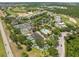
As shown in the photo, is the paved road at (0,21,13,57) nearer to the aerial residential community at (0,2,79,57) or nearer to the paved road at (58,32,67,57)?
the aerial residential community at (0,2,79,57)

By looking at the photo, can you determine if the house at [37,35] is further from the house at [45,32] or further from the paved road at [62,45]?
the paved road at [62,45]

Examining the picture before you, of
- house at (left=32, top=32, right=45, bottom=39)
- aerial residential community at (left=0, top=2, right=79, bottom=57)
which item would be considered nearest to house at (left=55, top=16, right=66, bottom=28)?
aerial residential community at (left=0, top=2, right=79, bottom=57)

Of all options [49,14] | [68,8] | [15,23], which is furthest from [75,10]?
[15,23]

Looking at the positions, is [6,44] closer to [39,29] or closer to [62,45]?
[39,29]

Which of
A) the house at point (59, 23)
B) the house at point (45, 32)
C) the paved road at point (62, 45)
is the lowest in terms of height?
the paved road at point (62, 45)

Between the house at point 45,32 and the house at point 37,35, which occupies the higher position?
the house at point 45,32

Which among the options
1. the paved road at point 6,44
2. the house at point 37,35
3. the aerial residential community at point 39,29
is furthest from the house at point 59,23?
the paved road at point 6,44

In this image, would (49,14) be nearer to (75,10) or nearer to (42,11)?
(42,11)

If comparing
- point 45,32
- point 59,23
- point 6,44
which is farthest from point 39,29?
point 6,44

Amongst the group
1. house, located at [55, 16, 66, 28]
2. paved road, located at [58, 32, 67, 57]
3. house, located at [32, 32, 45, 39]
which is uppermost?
house, located at [55, 16, 66, 28]
